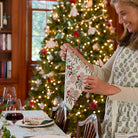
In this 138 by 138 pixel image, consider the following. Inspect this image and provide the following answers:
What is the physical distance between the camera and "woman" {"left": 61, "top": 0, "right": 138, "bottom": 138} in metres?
1.86

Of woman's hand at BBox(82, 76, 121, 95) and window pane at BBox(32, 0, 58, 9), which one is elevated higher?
window pane at BBox(32, 0, 58, 9)

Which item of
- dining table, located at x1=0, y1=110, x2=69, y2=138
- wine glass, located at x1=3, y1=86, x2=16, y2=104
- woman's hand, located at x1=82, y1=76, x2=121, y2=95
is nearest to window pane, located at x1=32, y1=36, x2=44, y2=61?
wine glass, located at x1=3, y1=86, x2=16, y2=104

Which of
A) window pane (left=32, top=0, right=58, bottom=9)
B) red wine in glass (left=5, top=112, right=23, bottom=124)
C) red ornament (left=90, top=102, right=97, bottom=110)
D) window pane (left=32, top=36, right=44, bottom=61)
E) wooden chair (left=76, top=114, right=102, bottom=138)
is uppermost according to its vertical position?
window pane (left=32, top=0, right=58, bottom=9)

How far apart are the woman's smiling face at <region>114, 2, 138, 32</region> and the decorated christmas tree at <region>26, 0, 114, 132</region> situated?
2194 millimetres

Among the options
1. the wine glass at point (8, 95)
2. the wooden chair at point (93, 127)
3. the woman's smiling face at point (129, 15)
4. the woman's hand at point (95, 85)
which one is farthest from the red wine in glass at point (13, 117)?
the woman's smiling face at point (129, 15)

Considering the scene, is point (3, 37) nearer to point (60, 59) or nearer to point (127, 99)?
point (60, 59)

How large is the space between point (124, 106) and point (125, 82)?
0.16m

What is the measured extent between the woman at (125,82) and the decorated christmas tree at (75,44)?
206cm

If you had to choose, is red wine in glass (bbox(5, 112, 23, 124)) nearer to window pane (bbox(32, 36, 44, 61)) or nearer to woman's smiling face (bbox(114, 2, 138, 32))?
woman's smiling face (bbox(114, 2, 138, 32))

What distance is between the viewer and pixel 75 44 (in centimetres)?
417

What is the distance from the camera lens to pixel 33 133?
6.54 feet

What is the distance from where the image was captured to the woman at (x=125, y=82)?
1.86 metres

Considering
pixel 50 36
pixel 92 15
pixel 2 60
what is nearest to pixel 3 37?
pixel 2 60

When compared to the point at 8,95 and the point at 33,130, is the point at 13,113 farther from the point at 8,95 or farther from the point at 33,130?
the point at 33,130
